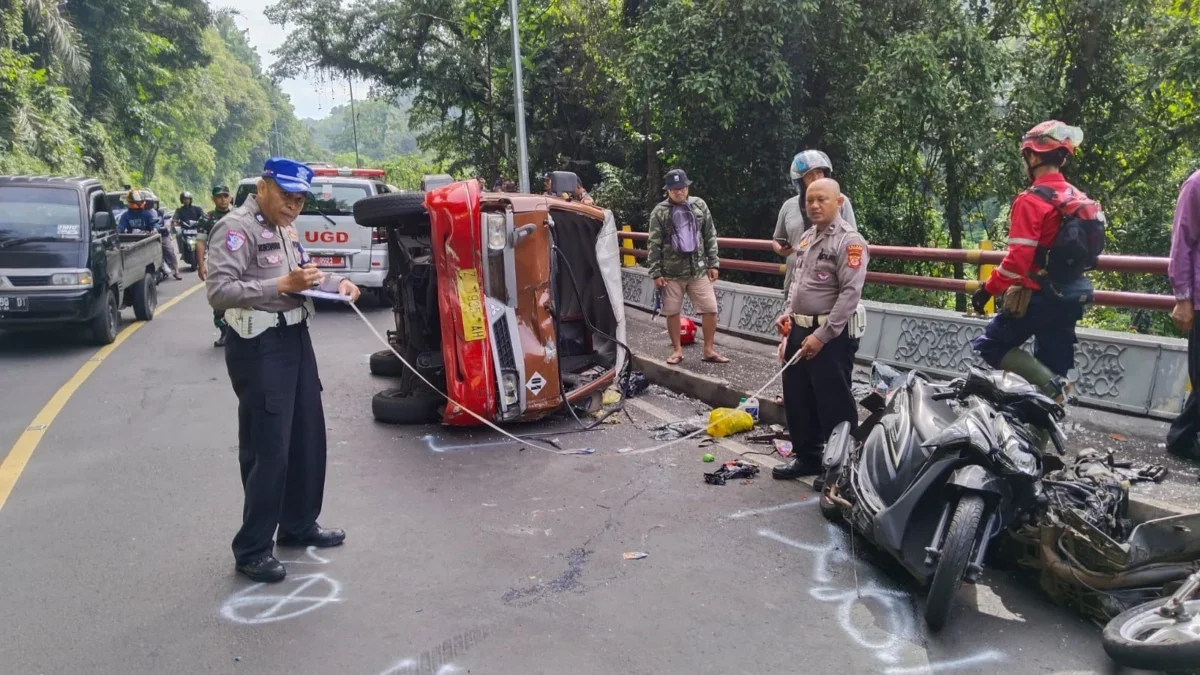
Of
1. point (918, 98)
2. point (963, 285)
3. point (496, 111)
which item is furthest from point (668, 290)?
point (496, 111)

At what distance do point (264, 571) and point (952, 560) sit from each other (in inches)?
117

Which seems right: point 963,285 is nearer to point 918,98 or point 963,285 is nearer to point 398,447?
point 398,447

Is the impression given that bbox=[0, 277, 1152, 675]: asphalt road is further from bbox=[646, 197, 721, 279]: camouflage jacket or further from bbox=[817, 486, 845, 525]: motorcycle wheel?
bbox=[646, 197, 721, 279]: camouflage jacket

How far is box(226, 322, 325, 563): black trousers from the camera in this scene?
4.14m

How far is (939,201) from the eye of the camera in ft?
50.9

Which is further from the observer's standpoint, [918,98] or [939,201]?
[939,201]

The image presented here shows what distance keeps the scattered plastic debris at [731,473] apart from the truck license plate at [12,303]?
7.80 metres

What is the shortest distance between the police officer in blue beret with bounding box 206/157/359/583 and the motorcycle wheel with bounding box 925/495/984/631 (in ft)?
9.36

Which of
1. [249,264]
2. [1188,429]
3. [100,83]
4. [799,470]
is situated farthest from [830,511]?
[100,83]

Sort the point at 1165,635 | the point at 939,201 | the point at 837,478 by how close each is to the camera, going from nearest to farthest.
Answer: the point at 1165,635
the point at 837,478
the point at 939,201

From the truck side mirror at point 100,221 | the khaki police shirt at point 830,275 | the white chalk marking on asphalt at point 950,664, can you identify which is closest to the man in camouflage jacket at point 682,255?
the khaki police shirt at point 830,275

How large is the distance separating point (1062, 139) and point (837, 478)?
2149 millimetres

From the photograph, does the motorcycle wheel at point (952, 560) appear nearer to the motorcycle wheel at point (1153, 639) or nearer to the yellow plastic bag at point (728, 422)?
the motorcycle wheel at point (1153, 639)

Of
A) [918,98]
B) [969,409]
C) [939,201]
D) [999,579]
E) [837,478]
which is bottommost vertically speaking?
[999,579]
